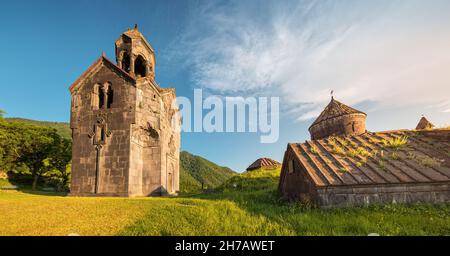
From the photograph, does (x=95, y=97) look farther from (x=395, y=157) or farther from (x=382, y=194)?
(x=395, y=157)

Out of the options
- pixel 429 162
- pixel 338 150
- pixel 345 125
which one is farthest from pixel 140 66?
pixel 345 125

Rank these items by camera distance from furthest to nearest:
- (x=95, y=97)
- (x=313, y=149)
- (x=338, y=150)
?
(x=95, y=97) → (x=313, y=149) → (x=338, y=150)

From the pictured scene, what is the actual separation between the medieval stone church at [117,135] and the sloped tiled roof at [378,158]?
10383mm

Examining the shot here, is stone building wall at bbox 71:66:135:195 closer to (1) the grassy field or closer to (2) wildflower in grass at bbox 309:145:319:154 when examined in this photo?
(1) the grassy field

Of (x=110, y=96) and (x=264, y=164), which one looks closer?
(x=110, y=96)

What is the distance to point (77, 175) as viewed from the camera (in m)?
15.1

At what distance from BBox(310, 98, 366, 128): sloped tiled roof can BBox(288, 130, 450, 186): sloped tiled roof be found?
A: 14.3 m

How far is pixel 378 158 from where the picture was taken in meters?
8.86

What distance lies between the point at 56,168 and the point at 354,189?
1199 inches

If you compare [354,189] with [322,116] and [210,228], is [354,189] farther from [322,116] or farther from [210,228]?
[322,116]

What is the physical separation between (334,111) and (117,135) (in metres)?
22.3

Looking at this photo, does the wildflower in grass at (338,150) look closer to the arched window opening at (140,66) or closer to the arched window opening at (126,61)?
the arched window opening at (140,66)

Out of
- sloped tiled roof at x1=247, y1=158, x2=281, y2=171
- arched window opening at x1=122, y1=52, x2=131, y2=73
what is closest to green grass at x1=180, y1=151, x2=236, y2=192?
sloped tiled roof at x1=247, y1=158, x2=281, y2=171

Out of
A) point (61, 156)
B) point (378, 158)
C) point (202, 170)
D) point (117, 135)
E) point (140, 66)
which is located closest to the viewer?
point (378, 158)
